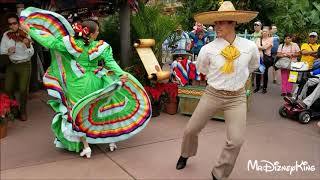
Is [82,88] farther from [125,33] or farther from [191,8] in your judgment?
[191,8]

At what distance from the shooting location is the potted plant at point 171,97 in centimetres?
738

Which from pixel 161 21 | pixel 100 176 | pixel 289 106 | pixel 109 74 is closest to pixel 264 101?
pixel 289 106

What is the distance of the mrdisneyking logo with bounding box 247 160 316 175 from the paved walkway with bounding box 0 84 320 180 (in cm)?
6

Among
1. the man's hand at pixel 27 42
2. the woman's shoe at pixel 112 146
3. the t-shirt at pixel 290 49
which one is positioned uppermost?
the man's hand at pixel 27 42

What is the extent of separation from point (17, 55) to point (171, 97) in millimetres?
2664

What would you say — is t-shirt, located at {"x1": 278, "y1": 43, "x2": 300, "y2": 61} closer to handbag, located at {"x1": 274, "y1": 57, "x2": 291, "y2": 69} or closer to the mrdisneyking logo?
handbag, located at {"x1": 274, "y1": 57, "x2": 291, "y2": 69}

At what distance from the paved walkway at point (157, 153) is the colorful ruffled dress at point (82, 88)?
31cm

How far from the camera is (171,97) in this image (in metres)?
7.38

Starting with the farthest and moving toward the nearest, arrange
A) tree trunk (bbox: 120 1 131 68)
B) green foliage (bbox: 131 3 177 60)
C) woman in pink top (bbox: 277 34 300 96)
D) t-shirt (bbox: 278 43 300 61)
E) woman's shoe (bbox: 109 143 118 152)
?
t-shirt (bbox: 278 43 300 61), woman in pink top (bbox: 277 34 300 96), tree trunk (bbox: 120 1 131 68), green foliage (bbox: 131 3 177 60), woman's shoe (bbox: 109 143 118 152)

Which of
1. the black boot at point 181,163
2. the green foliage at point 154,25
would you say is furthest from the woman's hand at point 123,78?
the green foliage at point 154,25

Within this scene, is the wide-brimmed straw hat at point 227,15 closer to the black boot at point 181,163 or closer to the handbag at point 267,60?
the black boot at point 181,163

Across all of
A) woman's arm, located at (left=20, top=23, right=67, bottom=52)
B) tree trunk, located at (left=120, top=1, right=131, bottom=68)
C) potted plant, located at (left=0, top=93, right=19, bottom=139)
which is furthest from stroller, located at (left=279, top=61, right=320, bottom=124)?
potted plant, located at (left=0, top=93, right=19, bottom=139)

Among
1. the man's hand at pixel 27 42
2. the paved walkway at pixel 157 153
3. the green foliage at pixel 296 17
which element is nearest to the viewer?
the paved walkway at pixel 157 153

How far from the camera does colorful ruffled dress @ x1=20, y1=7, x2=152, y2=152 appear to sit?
500 cm
